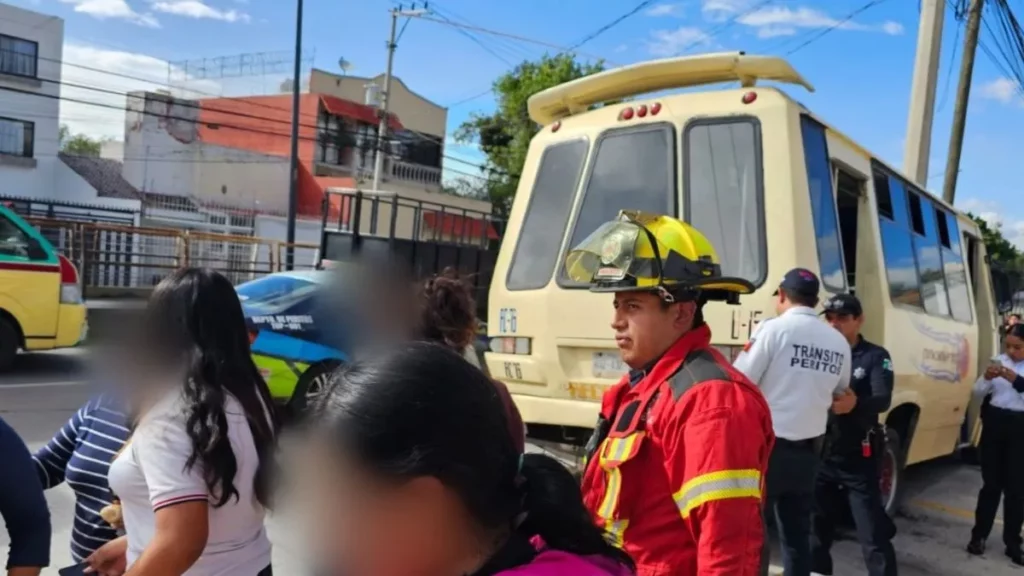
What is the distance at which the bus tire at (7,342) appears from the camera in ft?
30.4

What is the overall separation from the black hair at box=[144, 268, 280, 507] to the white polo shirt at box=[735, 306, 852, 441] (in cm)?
255

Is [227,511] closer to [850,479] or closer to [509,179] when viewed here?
[850,479]

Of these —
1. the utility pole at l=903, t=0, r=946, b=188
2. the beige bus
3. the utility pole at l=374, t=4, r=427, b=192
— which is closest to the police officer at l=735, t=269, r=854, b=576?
the beige bus

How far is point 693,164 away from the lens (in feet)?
15.1

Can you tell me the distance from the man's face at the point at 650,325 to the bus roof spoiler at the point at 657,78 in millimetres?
2824

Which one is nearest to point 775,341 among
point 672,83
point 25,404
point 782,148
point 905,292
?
point 782,148

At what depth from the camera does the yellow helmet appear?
80.8 inches

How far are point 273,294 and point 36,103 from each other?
29106 mm

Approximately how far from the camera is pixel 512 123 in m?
31.2

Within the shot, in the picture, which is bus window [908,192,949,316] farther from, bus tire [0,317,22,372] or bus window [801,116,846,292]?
bus tire [0,317,22,372]

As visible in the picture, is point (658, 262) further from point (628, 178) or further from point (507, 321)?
point (507, 321)

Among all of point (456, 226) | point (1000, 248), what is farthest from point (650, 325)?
point (1000, 248)

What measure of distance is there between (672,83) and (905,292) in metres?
2.35

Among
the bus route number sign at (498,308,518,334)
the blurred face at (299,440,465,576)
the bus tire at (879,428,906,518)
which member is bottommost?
the bus tire at (879,428,906,518)
